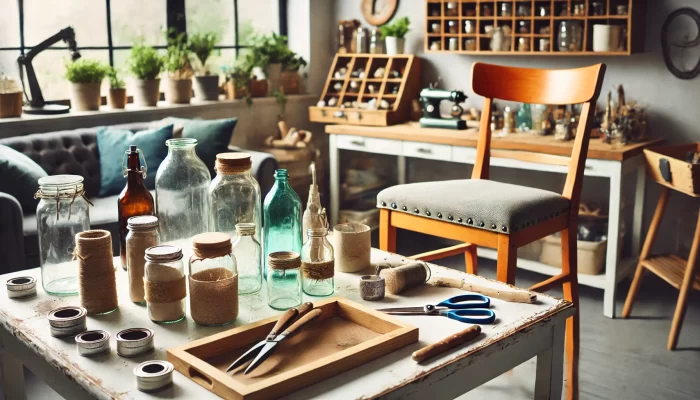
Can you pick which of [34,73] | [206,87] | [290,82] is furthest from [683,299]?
[34,73]

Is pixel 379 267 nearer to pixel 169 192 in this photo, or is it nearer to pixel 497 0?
pixel 169 192

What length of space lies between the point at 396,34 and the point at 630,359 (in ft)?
7.81

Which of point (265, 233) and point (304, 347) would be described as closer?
point (304, 347)

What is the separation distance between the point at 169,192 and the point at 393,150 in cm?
222

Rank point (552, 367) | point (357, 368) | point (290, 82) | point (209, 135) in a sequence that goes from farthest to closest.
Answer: point (290, 82)
point (209, 135)
point (552, 367)
point (357, 368)

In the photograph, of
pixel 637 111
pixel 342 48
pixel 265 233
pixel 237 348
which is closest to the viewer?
pixel 237 348

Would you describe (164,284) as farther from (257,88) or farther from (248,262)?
(257,88)

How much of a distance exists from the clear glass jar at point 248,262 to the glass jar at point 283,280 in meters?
0.10

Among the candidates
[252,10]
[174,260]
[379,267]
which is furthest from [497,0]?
[174,260]

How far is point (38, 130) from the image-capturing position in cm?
366

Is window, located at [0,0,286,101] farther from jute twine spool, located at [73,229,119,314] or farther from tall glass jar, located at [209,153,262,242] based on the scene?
jute twine spool, located at [73,229,119,314]

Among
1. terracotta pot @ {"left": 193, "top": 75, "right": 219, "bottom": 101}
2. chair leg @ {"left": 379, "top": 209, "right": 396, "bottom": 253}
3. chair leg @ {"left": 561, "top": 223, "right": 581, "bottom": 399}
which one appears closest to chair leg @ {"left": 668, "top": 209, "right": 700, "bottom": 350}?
chair leg @ {"left": 561, "top": 223, "right": 581, "bottom": 399}

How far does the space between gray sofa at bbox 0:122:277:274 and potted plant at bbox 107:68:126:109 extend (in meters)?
0.28

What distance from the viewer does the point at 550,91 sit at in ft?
8.48
